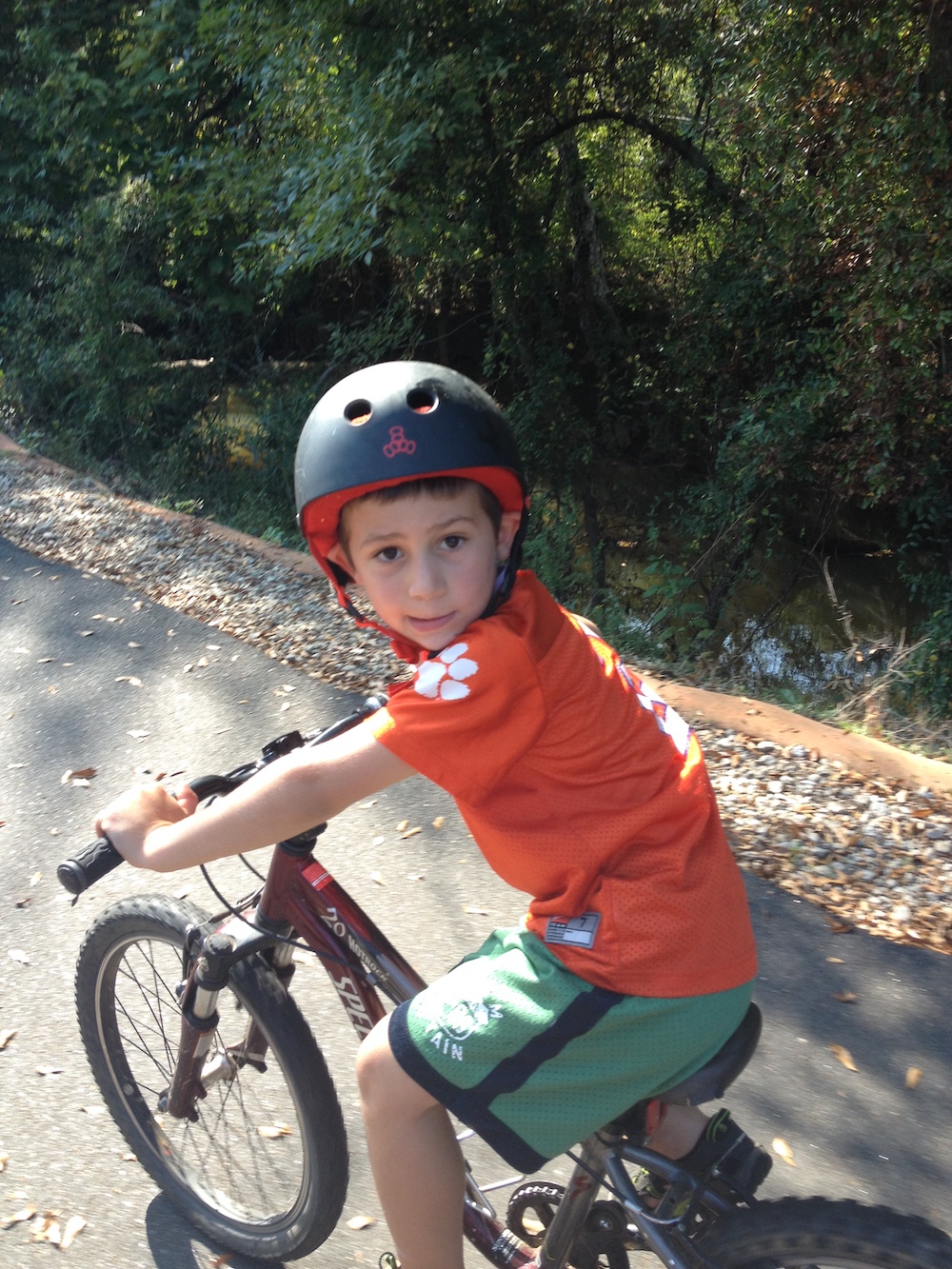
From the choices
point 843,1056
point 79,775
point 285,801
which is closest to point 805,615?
point 79,775

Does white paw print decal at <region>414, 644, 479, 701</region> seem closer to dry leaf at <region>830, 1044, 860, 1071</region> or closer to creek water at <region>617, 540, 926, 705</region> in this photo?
dry leaf at <region>830, 1044, 860, 1071</region>

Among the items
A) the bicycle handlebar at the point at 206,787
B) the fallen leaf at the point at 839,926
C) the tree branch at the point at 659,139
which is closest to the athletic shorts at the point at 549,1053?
the bicycle handlebar at the point at 206,787

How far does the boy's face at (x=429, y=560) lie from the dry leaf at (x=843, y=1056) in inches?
76.9

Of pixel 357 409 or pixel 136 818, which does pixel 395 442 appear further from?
pixel 136 818

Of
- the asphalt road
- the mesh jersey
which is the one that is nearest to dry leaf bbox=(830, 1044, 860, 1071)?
the asphalt road

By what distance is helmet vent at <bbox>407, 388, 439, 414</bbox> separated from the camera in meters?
2.02

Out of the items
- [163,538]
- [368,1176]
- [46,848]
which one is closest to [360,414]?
[368,1176]

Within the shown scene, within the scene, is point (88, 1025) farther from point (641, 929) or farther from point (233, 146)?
point (233, 146)

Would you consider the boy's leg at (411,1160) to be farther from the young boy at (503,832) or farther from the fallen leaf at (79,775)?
the fallen leaf at (79,775)

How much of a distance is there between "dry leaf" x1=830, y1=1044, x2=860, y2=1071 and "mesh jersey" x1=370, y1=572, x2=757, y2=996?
147 cm

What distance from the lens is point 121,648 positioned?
20.6 ft

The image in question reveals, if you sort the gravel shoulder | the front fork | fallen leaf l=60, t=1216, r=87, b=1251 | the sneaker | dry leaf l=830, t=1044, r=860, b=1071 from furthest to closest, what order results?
the gravel shoulder, dry leaf l=830, t=1044, r=860, b=1071, fallen leaf l=60, t=1216, r=87, b=1251, the front fork, the sneaker

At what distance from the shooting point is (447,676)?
1822mm

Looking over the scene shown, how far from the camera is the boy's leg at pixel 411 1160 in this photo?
1.88m
